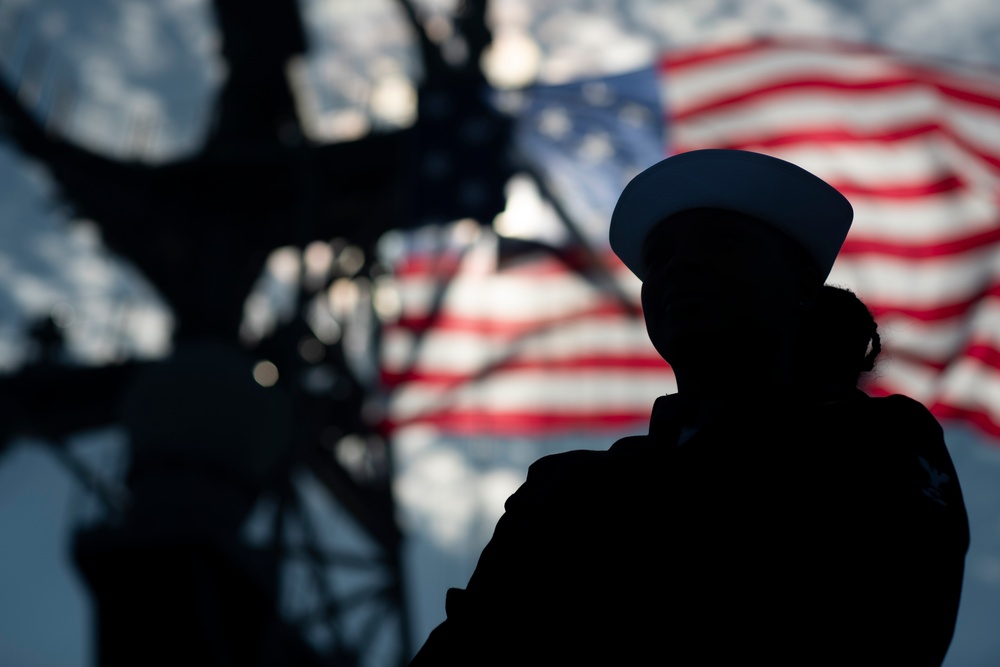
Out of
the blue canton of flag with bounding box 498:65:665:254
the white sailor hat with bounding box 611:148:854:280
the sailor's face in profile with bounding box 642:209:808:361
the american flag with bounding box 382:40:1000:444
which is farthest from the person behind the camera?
the blue canton of flag with bounding box 498:65:665:254

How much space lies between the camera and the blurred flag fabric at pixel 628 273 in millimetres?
9586

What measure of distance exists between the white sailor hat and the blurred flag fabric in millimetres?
7491

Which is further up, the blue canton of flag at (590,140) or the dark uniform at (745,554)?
the blue canton of flag at (590,140)

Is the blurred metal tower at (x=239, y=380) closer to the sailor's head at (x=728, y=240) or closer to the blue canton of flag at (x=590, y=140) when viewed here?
the blue canton of flag at (x=590, y=140)

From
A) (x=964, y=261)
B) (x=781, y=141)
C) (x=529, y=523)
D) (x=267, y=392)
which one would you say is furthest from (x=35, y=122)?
(x=529, y=523)

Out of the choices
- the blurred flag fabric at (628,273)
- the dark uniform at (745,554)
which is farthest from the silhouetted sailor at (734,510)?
the blurred flag fabric at (628,273)

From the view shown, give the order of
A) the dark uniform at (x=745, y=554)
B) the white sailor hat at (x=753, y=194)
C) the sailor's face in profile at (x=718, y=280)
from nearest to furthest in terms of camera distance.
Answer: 1. the dark uniform at (x=745, y=554)
2. the sailor's face in profile at (x=718, y=280)
3. the white sailor hat at (x=753, y=194)

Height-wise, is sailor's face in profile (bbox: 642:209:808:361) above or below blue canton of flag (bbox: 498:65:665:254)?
below

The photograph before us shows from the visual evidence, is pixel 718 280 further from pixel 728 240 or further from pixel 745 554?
pixel 745 554

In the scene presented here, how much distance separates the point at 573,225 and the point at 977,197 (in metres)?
4.60

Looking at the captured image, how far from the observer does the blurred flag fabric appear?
9.59 metres

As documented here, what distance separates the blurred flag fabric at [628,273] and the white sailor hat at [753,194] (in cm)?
749

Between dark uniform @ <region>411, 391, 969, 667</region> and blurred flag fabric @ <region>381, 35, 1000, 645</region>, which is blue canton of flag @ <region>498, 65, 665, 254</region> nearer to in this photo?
blurred flag fabric @ <region>381, 35, 1000, 645</region>

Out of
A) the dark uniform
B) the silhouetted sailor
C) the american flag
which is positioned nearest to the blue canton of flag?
the american flag
